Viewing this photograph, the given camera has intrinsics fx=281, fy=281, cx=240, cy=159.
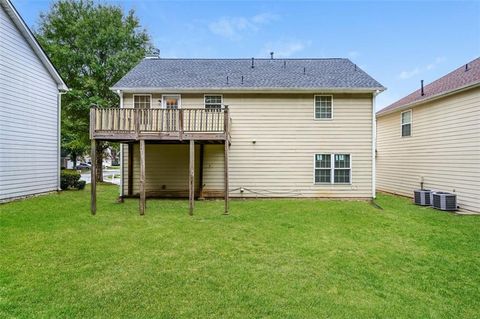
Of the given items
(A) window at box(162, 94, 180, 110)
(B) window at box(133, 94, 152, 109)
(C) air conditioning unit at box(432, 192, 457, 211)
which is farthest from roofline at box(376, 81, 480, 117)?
(B) window at box(133, 94, 152, 109)

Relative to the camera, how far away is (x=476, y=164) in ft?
31.5

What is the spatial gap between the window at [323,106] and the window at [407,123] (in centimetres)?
460

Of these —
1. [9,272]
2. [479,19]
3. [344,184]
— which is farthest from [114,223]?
[479,19]

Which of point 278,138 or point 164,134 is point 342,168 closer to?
point 278,138

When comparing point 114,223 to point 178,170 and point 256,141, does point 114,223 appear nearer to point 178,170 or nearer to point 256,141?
point 178,170

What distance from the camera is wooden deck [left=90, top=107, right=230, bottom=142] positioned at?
920cm

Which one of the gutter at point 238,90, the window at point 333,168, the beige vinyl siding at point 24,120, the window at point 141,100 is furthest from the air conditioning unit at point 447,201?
the beige vinyl siding at point 24,120

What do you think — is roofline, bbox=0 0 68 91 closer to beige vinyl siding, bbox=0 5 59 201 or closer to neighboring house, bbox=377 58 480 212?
beige vinyl siding, bbox=0 5 59 201

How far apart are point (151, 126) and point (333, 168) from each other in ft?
24.9

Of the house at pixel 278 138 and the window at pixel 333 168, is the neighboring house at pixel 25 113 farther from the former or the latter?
the window at pixel 333 168

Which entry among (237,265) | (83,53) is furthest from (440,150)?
(83,53)

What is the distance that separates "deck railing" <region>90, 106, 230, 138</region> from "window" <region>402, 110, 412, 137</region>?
952 cm

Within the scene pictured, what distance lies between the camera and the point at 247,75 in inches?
517

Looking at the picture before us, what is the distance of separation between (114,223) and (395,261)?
688 centimetres
